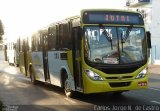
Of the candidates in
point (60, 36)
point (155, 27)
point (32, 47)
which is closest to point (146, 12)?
point (155, 27)

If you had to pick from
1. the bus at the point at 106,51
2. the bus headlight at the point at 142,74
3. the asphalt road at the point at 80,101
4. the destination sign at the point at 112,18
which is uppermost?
the destination sign at the point at 112,18

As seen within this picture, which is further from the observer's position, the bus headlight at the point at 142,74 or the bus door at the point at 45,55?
the bus door at the point at 45,55

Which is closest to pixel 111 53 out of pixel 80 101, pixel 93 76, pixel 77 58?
pixel 93 76

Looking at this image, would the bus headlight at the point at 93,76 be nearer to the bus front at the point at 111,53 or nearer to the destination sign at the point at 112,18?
the bus front at the point at 111,53

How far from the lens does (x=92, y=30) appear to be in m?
13.7

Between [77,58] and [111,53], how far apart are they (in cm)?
120

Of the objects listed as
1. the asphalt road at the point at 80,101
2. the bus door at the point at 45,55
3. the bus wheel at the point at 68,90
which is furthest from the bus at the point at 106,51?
the bus door at the point at 45,55

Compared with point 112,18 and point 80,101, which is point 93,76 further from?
point 112,18

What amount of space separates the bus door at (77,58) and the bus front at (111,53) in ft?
0.96

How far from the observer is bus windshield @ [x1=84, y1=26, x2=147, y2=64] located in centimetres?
1352

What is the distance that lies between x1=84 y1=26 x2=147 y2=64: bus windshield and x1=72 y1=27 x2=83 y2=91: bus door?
369 mm

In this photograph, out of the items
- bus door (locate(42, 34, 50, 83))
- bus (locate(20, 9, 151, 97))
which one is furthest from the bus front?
bus door (locate(42, 34, 50, 83))

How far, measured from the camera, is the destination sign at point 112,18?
1383cm

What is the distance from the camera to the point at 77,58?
14148mm
